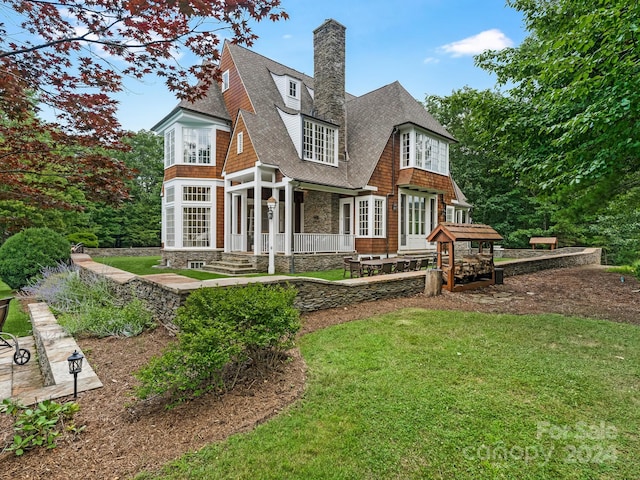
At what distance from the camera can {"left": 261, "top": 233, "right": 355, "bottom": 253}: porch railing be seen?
1227 cm

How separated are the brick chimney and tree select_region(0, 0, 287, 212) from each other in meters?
10.7

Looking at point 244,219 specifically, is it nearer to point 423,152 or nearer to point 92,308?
point 92,308

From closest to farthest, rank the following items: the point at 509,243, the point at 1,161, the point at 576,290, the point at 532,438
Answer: the point at 532,438 < the point at 1,161 < the point at 576,290 < the point at 509,243

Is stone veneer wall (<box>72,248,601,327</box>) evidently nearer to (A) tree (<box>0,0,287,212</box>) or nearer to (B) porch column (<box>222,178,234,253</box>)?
Result: (A) tree (<box>0,0,287,212</box>)

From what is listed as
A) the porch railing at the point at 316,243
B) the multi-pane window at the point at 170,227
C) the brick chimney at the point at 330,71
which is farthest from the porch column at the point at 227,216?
the brick chimney at the point at 330,71

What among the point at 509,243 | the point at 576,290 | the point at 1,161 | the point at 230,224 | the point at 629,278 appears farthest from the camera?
the point at 509,243

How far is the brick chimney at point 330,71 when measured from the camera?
14.4m

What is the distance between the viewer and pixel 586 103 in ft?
20.9

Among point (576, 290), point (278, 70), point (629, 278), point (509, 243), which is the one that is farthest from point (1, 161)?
point (509, 243)

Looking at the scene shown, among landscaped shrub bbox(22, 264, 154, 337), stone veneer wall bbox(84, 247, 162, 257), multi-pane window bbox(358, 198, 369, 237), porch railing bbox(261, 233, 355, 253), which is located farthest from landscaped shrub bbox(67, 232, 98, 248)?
multi-pane window bbox(358, 198, 369, 237)

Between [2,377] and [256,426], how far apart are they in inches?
167

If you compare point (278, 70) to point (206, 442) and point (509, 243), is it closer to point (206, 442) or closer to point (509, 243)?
point (206, 442)

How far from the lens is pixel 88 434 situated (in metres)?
2.85

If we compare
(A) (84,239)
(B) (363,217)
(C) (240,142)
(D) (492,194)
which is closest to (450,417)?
(B) (363,217)
